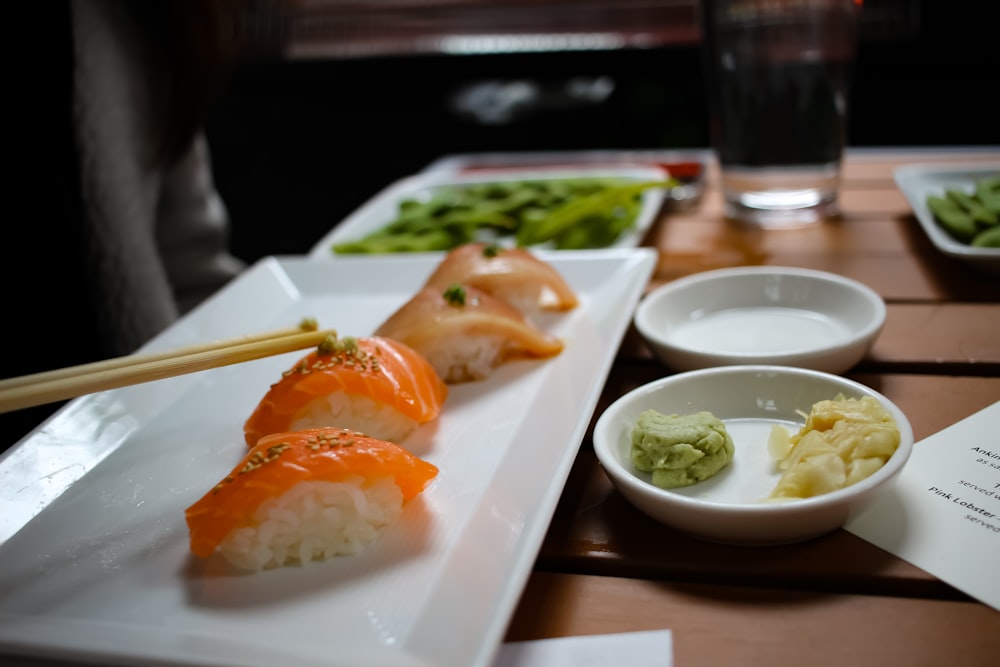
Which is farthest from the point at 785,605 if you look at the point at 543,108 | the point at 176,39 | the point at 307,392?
the point at 543,108

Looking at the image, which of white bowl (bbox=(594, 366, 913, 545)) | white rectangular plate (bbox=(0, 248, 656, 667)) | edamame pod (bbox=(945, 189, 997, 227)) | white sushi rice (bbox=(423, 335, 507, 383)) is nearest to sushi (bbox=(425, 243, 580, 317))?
white rectangular plate (bbox=(0, 248, 656, 667))

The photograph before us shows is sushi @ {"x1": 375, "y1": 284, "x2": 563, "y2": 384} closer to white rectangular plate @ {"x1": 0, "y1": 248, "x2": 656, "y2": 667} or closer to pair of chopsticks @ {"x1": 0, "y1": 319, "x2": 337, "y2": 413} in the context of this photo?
white rectangular plate @ {"x1": 0, "y1": 248, "x2": 656, "y2": 667}

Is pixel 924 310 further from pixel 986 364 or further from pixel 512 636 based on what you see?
pixel 512 636

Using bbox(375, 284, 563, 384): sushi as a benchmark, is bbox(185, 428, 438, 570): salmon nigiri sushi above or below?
above

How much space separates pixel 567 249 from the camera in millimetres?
1806

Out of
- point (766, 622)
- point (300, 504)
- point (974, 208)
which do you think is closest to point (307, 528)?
point (300, 504)

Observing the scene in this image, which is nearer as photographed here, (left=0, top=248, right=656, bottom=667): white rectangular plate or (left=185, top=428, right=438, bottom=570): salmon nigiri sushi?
(left=0, top=248, right=656, bottom=667): white rectangular plate

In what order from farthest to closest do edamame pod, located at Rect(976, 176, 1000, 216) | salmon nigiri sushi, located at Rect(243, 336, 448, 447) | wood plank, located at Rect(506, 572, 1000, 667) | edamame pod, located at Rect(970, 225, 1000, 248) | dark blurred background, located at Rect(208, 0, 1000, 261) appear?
dark blurred background, located at Rect(208, 0, 1000, 261), edamame pod, located at Rect(976, 176, 1000, 216), edamame pod, located at Rect(970, 225, 1000, 248), salmon nigiri sushi, located at Rect(243, 336, 448, 447), wood plank, located at Rect(506, 572, 1000, 667)

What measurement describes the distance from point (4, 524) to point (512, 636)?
0.54m

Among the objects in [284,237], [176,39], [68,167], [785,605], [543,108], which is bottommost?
[284,237]

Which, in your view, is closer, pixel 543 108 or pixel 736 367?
pixel 736 367

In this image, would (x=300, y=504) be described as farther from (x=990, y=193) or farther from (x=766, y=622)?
(x=990, y=193)

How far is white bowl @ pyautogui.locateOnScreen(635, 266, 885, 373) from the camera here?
110 centimetres

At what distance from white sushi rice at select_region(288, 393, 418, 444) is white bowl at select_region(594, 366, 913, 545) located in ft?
0.87
